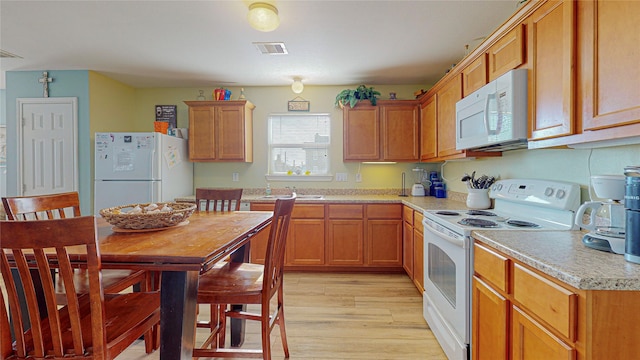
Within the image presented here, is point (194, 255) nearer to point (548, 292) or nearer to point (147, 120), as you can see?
point (548, 292)

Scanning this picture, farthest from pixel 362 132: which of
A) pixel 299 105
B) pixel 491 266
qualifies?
pixel 491 266

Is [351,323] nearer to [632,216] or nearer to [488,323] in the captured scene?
[488,323]

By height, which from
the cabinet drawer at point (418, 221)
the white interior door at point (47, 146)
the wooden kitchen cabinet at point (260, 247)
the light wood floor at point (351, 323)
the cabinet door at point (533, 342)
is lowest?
the light wood floor at point (351, 323)

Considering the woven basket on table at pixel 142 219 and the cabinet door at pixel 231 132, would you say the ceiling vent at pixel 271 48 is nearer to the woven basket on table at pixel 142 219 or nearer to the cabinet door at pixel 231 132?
the cabinet door at pixel 231 132

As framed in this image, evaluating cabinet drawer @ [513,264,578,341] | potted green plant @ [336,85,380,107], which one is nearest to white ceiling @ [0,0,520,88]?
potted green plant @ [336,85,380,107]

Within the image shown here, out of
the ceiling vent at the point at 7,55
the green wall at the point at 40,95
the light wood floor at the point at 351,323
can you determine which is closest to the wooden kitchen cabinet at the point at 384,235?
the light wood floor at the point at 351,323

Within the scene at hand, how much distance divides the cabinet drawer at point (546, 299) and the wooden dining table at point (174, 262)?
121 centimetres

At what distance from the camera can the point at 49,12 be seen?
2.31 metres

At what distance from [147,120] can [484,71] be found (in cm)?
421

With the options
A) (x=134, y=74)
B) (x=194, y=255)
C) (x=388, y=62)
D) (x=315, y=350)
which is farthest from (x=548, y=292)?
(x=134, y=74)

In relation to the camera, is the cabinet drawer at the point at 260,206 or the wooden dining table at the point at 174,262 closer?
the wooden dining table at the point at 174,262

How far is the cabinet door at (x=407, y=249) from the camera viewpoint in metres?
3.06

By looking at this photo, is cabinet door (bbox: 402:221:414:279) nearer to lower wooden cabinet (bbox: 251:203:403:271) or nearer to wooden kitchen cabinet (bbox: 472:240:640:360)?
lower wooden cabinet (bbox: 251:203:403:271)

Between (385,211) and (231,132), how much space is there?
7.12ft
